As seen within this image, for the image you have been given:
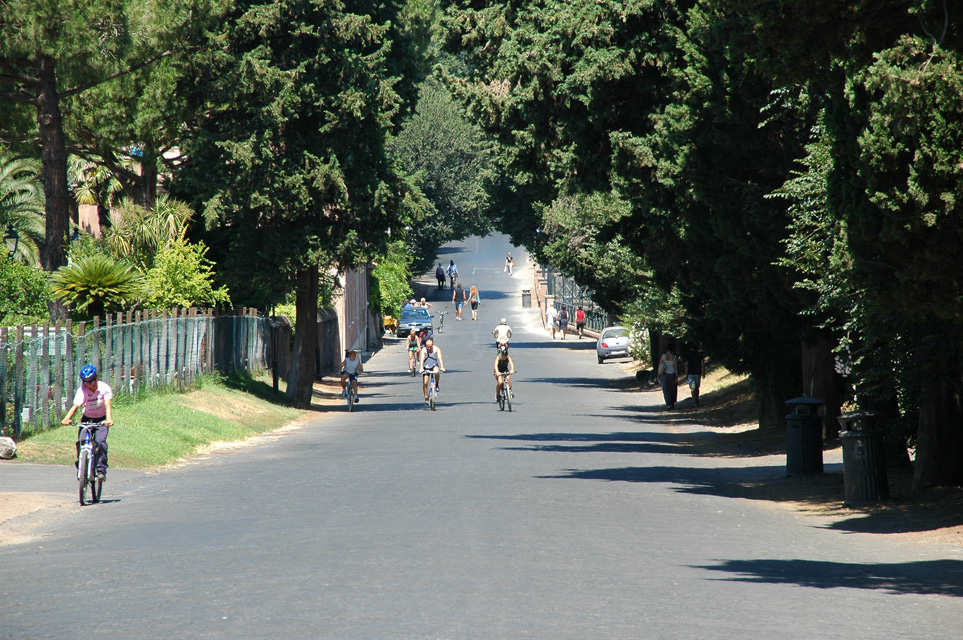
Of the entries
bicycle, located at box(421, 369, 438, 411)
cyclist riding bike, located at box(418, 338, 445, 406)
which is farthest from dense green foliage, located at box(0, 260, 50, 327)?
bicycle, located at box(421, 369, 438, 411)

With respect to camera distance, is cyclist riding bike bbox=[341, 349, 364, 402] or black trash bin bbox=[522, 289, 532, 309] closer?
cyclist riding bike bbox=[341, 349, 364, 402]

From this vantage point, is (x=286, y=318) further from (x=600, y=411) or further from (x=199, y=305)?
(x=600, y=411)

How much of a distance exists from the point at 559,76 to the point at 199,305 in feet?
47.3

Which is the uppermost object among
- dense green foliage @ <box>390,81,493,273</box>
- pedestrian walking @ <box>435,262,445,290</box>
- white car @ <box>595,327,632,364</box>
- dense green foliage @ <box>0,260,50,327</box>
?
dense green foliage @ <box>390,81,493,273</box>

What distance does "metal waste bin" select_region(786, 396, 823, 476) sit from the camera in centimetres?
1795

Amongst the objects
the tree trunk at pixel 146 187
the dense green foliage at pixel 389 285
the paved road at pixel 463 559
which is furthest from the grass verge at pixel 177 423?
the dense green foliage at pixel 389 285

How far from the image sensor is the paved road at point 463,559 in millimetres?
7812

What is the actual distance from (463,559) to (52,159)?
20.8 m

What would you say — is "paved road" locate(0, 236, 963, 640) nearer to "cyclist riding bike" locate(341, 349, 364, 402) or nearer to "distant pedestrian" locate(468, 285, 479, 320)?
"cyclist riding bike" locate(341, 349, 364, 402)

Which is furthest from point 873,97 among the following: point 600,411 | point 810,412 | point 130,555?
point 600,411

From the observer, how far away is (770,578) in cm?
974

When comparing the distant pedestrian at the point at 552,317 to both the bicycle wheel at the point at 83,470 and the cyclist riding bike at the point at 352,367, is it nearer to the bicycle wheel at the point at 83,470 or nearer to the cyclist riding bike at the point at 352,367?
the cyclist riding bike at the point at 352,367

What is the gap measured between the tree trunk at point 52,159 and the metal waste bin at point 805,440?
1695cm

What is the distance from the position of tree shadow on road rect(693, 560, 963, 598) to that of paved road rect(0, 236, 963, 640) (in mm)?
39
